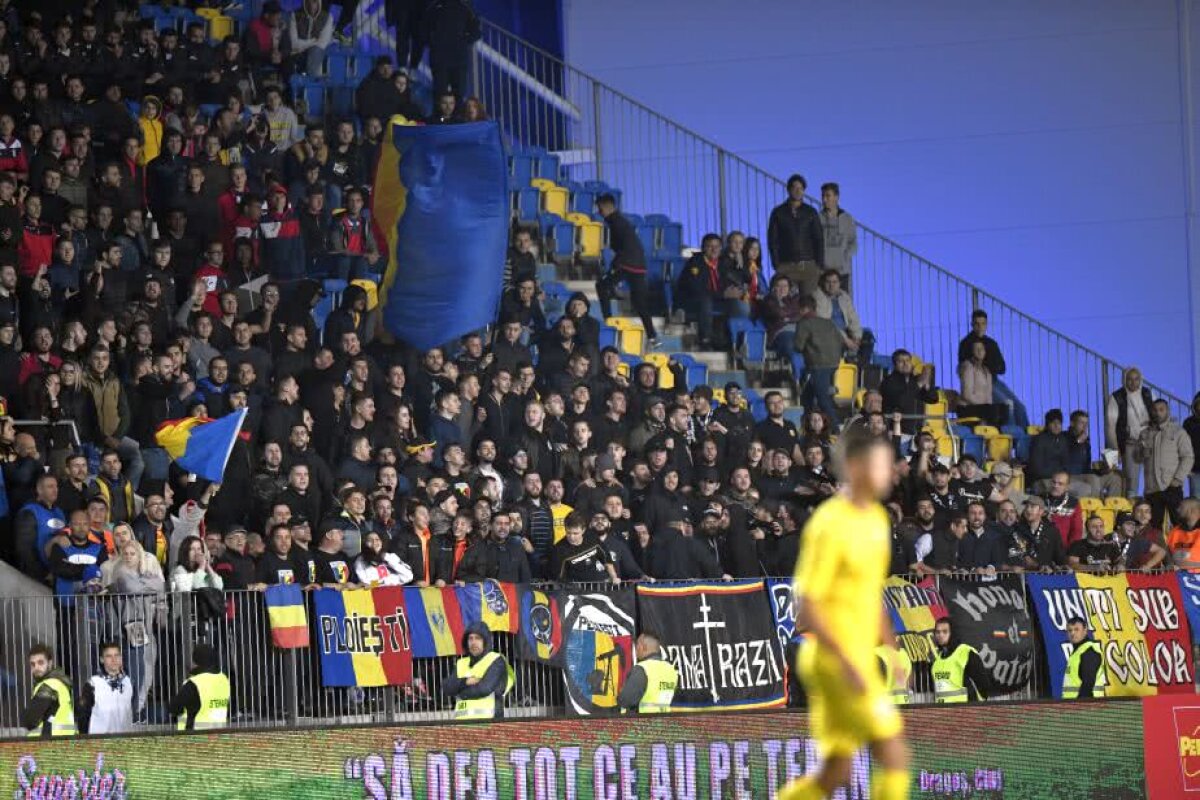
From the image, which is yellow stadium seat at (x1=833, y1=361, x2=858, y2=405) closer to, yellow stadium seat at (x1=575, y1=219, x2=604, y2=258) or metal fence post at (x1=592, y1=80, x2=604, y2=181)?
yellow stadium seat at (x1=575, y1=219, x2=604, y2=258)

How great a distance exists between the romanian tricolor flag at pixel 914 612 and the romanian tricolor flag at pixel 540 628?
10.9ft

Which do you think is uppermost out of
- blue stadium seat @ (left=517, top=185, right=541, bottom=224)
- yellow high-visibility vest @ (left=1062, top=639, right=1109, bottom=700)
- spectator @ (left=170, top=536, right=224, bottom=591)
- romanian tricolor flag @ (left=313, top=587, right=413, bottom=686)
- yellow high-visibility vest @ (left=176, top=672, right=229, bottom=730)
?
blue stadium seat @ (left=517, top=185, right=541, bottom=224)

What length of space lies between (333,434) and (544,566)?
2.48 meters

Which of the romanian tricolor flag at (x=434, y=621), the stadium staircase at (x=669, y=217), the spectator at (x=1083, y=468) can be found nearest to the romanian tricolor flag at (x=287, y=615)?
the romanian tricolor flag at (x=434, y=621)

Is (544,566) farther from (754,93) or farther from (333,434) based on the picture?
(754,93)

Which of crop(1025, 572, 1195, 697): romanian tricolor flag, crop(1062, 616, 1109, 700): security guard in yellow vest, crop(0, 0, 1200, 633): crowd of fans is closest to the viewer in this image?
crop(0, 0, 1200, 633): crowd of fans

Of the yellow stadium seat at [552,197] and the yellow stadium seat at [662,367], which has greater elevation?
the yellow stadium seat at [552,197]

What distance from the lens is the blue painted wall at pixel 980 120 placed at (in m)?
31.2

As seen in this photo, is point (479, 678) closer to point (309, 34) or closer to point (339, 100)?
point (339, 100)

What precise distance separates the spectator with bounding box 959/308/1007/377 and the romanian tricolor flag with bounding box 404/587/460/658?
11.0 metres

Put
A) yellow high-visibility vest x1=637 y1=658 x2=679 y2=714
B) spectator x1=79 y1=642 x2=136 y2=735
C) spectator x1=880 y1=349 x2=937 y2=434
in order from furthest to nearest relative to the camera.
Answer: spectator x1=880 y1=349 x2=937 y2=434
yellow high-visibility vest x1=637 y1=658 x2=679 y2=714
spectator x1=79 y1=642 x2=136 y2=735

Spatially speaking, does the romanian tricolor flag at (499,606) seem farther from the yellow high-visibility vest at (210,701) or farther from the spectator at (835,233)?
the spectator at (835,233)

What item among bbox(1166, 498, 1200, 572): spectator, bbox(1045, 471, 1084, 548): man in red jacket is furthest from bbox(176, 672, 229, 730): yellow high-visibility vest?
bbox(1166, 498, 1200, 572): spectator

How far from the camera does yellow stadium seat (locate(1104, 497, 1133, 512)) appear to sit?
24.8 meters
